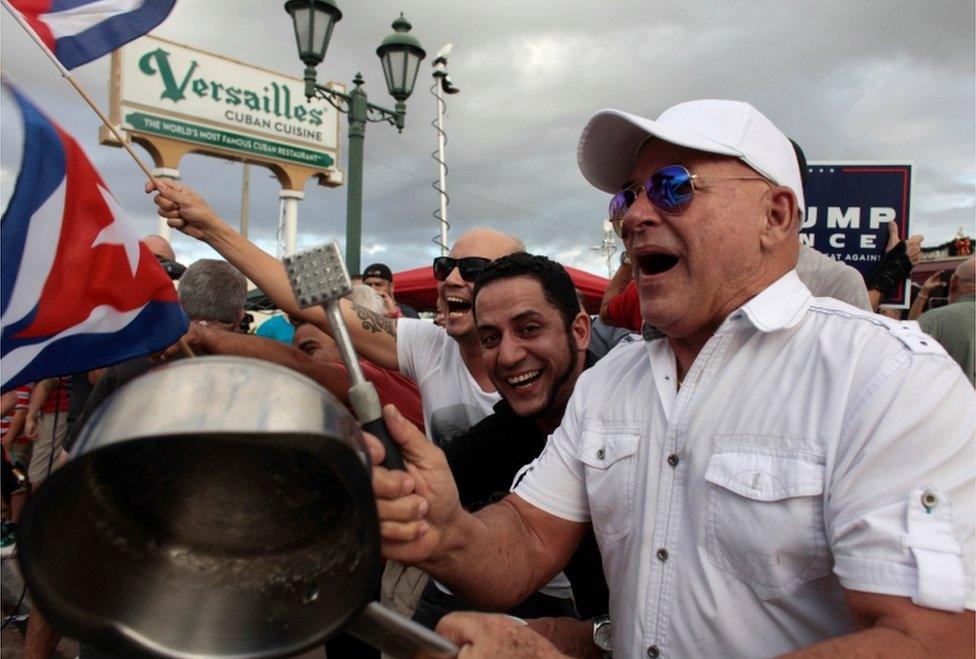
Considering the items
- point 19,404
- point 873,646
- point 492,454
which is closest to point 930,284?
point 492,454

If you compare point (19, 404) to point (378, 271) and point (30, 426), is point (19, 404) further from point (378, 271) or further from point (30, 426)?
point (378, 271)

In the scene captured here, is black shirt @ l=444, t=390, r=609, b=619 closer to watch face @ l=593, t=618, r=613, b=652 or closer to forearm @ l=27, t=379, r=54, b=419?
watch face @ l=593, t=618, r=613, b=652

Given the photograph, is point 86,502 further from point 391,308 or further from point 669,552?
point 391,308

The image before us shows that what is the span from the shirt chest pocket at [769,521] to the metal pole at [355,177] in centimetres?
699

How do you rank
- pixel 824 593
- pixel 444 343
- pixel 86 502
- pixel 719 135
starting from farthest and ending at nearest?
1. pixel 444 343
2. pixel 719 135
3. pixel 824 593
4. pixel 86 502

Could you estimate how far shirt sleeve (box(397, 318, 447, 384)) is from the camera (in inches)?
141

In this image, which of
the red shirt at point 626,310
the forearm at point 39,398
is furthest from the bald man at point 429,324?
the forearm at point 39,398

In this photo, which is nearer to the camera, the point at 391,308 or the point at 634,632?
Result: the point at 634,632

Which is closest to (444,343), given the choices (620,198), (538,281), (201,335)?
(538,281)

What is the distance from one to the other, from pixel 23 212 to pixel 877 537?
2.24 meters

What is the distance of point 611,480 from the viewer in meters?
1.65

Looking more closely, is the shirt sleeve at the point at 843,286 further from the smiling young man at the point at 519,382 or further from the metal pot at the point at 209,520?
the metal pot at the point at 209,520

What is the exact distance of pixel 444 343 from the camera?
11.6 ft

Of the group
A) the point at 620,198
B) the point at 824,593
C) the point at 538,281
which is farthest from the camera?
the point at 538,281
